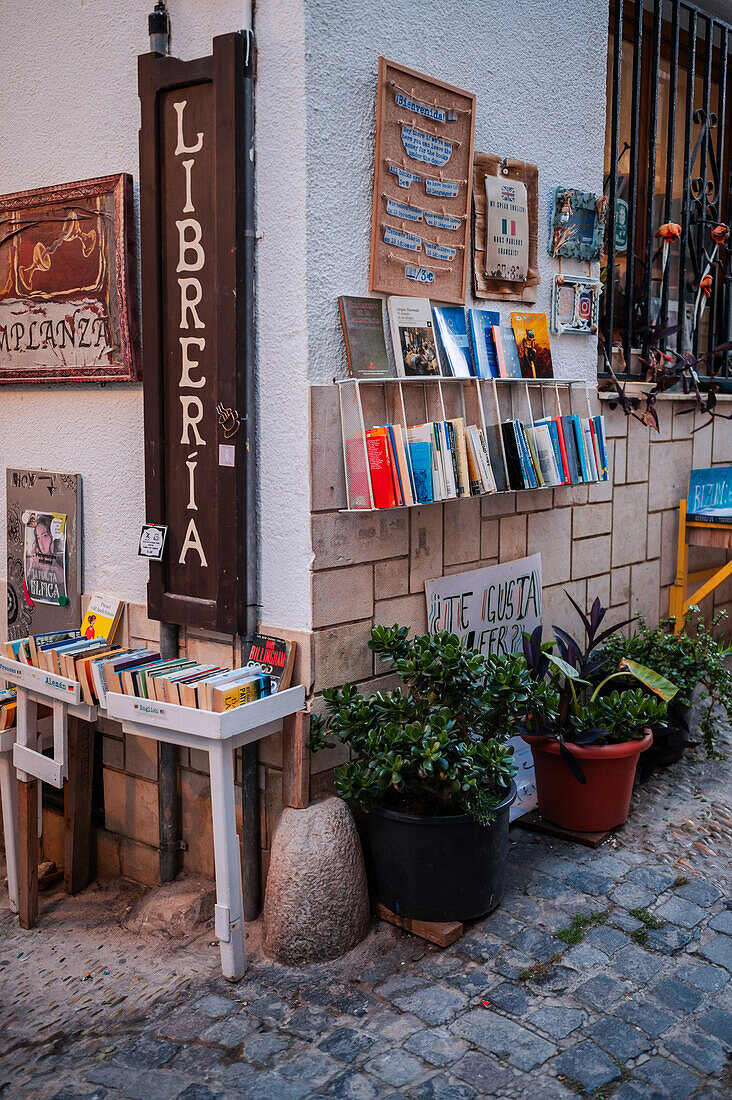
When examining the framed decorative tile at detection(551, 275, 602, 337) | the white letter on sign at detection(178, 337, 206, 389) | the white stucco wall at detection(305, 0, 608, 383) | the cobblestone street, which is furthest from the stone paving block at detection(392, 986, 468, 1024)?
the framed decorative tile at detection(551, 275, 602, 337)

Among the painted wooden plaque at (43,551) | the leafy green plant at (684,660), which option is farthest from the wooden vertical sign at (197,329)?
the leafy green plant at (684,660)

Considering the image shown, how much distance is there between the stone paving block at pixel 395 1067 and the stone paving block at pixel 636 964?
70 cm

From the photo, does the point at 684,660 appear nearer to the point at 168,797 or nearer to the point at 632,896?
the point at 632,896

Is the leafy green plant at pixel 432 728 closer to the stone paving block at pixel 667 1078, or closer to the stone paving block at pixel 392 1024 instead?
the stone paving block at pixel 392 1024

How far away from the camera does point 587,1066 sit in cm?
238

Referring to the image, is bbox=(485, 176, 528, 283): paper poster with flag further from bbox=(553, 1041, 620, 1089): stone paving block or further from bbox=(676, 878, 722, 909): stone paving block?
bbox=(553, 1041, 620, 1089): stone paving block

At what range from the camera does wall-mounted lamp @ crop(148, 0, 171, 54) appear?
3057 millimetres

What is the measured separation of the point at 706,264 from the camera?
17.4 feet

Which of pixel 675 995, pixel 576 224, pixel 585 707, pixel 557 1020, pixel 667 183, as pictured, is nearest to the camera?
→ pixel 557 1020

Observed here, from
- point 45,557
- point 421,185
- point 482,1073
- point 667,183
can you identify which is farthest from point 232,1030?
point 667,183

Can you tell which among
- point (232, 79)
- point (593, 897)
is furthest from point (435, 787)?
point (232, 79)

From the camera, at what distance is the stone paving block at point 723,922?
2977 millimetres

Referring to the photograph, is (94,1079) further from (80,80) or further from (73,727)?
(80,80)

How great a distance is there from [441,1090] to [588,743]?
1.45 metres
